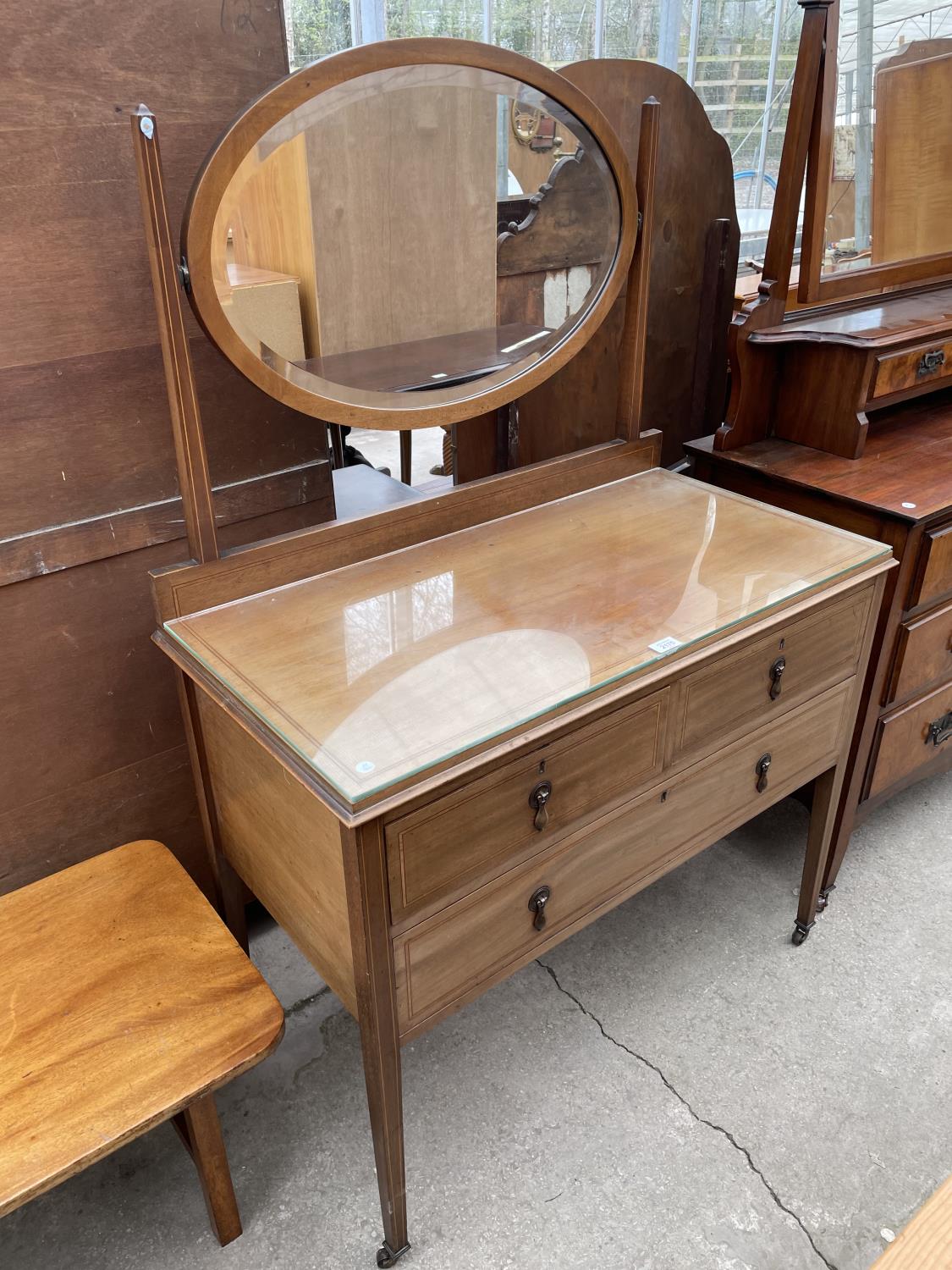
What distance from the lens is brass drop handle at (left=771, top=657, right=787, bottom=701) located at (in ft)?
4.58

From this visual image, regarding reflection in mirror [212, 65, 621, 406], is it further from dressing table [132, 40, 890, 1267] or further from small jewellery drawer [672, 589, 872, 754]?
small jewellery drawer [672, 589, 872, 754]

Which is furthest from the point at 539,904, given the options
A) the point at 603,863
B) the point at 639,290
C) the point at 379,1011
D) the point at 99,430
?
the point at 639,290

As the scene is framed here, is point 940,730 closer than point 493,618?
No

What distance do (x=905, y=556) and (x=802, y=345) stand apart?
447 mm

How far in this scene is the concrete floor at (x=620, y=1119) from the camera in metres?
1.34

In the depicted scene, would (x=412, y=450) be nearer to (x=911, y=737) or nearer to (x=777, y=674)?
(x=777, y=674)

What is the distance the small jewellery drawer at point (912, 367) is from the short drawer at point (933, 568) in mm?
301

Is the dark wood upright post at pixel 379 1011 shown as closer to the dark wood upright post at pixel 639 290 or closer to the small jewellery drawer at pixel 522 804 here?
Answer: the small jewellery drawer at pixel 522 804

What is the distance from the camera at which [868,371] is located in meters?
1.69

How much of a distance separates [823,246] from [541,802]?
1.25 metres

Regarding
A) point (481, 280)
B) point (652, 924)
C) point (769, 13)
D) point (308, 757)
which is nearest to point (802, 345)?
point (481, 280)

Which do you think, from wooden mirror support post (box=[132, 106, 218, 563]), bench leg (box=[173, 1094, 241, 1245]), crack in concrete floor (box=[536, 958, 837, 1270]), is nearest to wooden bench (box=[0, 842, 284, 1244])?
bench leg (box=[173, 1094, 241, 1245])

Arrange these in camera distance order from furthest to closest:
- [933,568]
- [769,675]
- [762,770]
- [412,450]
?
[412,450] < [933,568] < [762,770] < [769,675]

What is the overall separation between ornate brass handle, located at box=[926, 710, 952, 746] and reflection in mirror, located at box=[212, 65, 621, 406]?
44.3 inches
